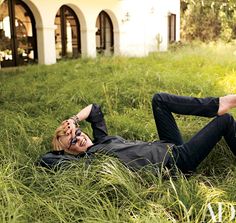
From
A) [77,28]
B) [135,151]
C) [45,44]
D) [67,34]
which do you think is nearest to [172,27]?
[77,28]

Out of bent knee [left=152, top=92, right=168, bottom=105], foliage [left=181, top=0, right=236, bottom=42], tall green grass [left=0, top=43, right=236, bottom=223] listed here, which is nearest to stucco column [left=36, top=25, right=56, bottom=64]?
tall green grass [left=0, top=43, right=236, bottom=223]

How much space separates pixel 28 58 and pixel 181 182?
9.43 m

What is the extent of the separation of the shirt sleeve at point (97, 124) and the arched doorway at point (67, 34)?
9.15 meters

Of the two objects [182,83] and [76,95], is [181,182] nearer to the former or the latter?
[76,95]

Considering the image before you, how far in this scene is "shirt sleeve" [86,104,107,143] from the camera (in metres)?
3.18

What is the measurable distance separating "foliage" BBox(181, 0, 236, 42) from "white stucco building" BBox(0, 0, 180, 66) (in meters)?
3.23

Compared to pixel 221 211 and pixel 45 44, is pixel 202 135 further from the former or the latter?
pixel 45 44

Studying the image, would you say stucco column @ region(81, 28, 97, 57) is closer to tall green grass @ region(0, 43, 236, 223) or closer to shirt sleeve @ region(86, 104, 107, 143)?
tall green grass @ region(0, 43, 236, 223)

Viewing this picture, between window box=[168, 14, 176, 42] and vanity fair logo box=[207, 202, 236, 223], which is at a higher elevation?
window box=[168, 14, 176, 42]

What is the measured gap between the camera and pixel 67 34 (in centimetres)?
1279

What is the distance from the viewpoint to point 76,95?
205 inches

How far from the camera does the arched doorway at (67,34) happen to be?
12258 millimetres

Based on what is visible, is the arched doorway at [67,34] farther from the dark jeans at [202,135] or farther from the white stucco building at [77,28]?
the dark jeans at [202,135]

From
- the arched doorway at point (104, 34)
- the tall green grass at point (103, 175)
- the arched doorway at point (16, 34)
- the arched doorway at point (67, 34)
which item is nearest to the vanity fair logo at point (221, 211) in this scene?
the tall green grass at point (103, 175)
